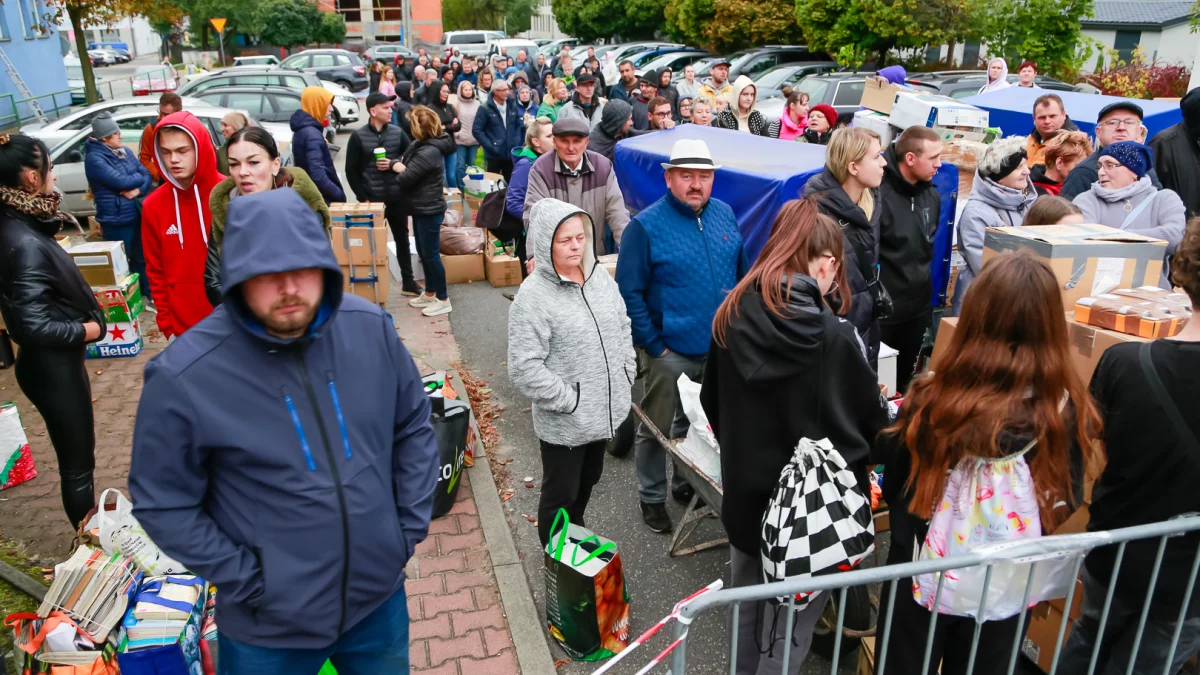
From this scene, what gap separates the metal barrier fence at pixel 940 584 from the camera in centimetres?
205

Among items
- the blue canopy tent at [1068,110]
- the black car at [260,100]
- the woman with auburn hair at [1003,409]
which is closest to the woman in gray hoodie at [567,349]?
the woman with auburn hair at [1003,409]

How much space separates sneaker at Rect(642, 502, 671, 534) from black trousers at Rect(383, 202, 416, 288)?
4229 mm

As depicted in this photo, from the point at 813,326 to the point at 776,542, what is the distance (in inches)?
28.5

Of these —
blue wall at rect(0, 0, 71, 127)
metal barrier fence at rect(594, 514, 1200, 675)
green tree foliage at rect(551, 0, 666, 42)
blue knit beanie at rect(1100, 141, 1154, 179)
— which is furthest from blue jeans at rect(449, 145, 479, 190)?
green tree foliage at rect(551, 0, 666, 42)

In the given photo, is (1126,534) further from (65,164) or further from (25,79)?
(25,79)

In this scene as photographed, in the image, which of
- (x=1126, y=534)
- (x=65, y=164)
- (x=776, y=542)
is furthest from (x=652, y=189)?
(x=65, y=164)

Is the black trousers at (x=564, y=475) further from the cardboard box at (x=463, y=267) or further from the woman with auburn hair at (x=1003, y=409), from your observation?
the cardboard box at (x=463, y=267)

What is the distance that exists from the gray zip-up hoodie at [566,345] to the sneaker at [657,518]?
917 mm

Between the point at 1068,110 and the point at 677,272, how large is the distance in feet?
21.9

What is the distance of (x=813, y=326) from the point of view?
2717 millimetres

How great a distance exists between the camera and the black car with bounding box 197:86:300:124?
16156 mm

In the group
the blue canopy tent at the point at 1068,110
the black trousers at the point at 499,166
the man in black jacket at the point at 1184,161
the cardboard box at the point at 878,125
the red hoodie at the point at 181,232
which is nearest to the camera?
the red hoodie at the point at 181,232

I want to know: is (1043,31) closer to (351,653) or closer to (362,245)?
(362,245)

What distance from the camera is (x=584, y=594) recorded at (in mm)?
3434
